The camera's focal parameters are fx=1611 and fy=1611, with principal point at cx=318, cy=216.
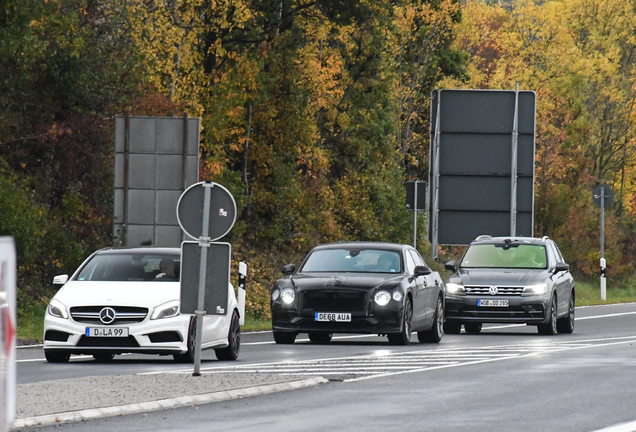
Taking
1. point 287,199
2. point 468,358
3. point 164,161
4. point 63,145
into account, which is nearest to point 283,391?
point 468,358

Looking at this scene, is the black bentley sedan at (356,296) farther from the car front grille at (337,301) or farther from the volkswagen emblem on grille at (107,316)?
the volkswagen emblem on grille at (107,316)

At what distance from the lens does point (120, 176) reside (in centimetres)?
3222

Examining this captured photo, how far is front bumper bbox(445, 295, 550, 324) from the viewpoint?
2888 centimetres

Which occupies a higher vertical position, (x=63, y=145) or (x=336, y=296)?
(x=63, y=145)

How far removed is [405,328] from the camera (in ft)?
80.9

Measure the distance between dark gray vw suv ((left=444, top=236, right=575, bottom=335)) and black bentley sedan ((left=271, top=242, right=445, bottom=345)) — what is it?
332 cm

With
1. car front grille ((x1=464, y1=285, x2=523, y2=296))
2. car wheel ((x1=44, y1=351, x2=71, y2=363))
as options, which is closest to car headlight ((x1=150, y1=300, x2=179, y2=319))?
car wheel ((x1=44, y1=351, x2=71, y2=363))

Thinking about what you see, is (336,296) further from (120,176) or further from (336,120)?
(336,120)

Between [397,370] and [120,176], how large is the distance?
568 inches

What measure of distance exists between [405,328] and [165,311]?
233 inches

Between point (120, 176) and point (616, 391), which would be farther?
point (120, 176)

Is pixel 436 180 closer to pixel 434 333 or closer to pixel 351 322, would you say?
pixel 434 333

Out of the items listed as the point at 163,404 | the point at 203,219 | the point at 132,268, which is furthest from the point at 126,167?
the point at 163,404

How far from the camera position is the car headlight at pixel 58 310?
1977cm
